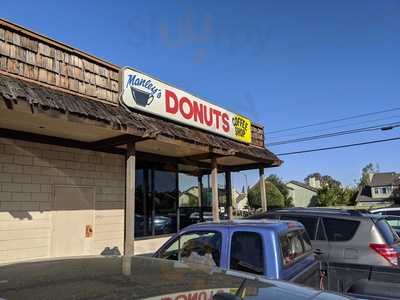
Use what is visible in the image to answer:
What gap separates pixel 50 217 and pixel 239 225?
642 cm

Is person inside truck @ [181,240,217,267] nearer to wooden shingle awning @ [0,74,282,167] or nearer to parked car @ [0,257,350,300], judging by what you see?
parked car @ [0,257,350,300]

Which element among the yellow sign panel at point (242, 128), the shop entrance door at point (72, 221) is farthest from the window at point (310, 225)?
the yellow sign panel at point (242, 128)

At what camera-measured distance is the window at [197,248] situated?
575 centimetres

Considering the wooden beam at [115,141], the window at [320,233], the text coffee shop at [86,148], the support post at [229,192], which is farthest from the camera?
the support post at [229,192]

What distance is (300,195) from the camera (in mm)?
96375

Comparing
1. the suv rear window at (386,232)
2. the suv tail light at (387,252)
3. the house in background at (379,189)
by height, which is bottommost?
the suv tail light at (387,252)

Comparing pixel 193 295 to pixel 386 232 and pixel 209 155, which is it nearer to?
pixel 386 232

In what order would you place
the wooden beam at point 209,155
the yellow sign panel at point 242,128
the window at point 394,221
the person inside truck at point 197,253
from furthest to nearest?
the yellow sign panel at point 242,128 < the window at point 394,221 < the wooden beam at point 209,155 < the person inside truck at point 197,253

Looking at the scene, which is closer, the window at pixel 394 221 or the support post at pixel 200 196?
the window at pixel 394 221

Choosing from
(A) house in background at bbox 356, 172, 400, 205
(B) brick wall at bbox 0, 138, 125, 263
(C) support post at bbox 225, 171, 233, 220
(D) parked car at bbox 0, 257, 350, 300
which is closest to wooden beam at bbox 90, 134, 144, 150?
(B) brick wall at bbox 0, 138, 125, 263

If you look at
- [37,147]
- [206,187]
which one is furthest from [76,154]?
[206,187]

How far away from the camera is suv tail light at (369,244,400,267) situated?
8070 millimetres

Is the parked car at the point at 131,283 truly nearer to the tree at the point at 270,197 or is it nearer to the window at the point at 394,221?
the window at the point at 394,221

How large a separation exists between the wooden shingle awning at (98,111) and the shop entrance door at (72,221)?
239 cm
